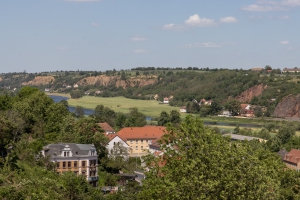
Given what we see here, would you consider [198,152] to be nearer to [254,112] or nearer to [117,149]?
[117,149]

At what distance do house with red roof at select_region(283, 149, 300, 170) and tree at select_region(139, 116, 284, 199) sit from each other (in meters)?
56.2

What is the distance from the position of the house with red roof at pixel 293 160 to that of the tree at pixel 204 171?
56.2 meters

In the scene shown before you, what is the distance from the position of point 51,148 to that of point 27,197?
89.0 ft

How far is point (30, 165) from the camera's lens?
55156 mm

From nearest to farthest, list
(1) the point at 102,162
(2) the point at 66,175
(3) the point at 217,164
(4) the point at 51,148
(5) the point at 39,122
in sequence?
(3) the point at 217,164 → (2) the point at 66,175 → (4) the point at 51,148 → (1) the point at 102,162 → (5) the point at 39,122

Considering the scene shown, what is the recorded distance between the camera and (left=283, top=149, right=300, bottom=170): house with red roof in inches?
3211

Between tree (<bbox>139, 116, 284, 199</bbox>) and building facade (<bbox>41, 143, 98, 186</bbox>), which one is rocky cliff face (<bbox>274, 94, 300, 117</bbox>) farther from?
tree (<bbox>139, 116, 284, 199</bbox>)

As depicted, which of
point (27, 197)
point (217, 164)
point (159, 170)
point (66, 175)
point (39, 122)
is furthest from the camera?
point (39, 122)

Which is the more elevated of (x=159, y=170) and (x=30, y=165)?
(x=159, y=170)

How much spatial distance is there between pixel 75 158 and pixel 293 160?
1398 inches

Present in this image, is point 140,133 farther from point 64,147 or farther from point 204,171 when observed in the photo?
point 204,171

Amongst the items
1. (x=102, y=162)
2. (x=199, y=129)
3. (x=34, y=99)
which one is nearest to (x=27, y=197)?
(x=199, y=129)

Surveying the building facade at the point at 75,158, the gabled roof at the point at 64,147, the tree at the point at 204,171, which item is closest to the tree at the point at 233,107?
the building facade at the point at 75,158

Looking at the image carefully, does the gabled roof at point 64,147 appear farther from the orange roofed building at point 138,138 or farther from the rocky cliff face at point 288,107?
the rocky cliff face at point 288,107
